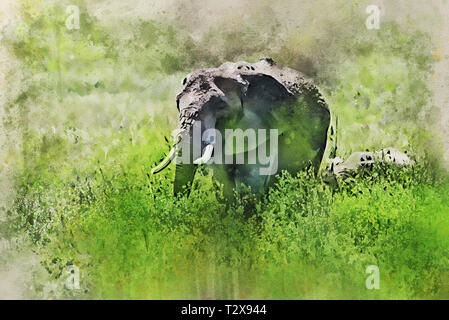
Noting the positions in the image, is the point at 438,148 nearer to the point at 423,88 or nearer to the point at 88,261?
the point at 423,88

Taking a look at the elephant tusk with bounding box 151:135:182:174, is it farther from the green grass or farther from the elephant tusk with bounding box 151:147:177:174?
the green grass

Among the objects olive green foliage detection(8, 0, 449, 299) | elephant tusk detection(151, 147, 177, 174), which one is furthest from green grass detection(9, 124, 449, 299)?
elephant tusk detection(151, 147, 177, 174)

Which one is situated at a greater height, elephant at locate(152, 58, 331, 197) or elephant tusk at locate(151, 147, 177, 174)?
elephant at locate(152, 58, 331, 197)

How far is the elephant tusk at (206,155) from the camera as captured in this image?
4.79 metres

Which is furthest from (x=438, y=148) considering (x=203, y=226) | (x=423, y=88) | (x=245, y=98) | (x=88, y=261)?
(x=88, y=261)

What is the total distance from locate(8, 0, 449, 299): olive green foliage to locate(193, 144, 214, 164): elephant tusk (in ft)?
0.71

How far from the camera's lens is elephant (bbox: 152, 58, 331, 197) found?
483 cm

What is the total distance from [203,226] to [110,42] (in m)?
1.59

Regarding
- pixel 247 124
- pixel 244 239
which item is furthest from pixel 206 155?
→ pixel 244 239

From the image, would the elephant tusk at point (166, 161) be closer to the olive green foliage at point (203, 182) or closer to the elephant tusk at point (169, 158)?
the elephant tusk at point (169, 158)

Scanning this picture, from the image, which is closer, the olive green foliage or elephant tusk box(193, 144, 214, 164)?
the olive green foliage

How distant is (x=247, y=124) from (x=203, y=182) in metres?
0.52

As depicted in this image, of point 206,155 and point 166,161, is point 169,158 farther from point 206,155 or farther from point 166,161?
point 206,155

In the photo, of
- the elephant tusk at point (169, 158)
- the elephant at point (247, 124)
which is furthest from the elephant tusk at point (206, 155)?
the elephant tusk at point (169, 158)
